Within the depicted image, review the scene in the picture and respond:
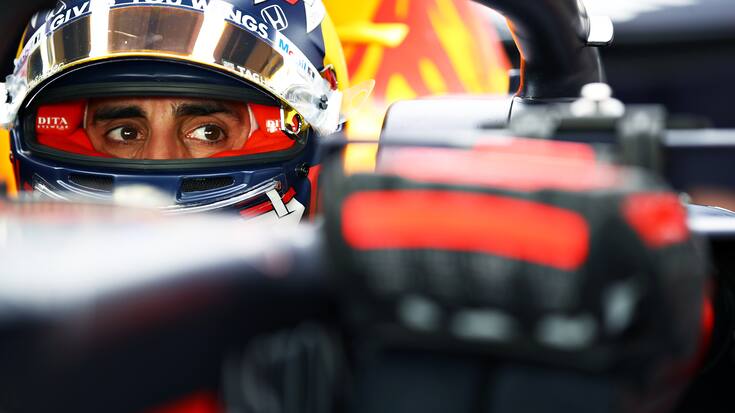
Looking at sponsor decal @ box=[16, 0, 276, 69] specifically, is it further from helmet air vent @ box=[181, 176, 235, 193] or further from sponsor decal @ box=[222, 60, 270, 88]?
helmet air vent @ box=[181, 176, 235, 193]

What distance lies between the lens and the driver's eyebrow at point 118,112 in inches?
57.4

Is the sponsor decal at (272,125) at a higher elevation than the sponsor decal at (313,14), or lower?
lower

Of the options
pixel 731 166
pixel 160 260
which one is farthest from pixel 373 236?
pixel 731 166

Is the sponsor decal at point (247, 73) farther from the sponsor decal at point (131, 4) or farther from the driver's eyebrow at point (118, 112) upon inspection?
the driver's eyebrow at point (118, 112)

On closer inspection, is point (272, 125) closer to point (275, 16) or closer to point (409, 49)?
point (275, 16)

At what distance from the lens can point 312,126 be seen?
149 centimetres

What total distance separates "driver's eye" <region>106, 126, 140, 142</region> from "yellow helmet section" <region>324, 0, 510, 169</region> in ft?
1.76

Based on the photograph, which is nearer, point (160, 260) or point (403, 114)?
point (160, 260)

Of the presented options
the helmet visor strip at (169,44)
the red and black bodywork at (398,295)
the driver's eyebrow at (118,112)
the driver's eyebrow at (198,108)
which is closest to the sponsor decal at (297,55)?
the helmet visor strip at (169,44)

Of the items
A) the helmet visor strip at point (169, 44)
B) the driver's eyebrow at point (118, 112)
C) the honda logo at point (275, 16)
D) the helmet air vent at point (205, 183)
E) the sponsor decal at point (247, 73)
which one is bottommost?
the helmet air vent at point (205, 183)

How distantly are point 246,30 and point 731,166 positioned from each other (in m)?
3.20

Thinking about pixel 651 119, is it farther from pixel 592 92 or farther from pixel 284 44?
pixel 284 44

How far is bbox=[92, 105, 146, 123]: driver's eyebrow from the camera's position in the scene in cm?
146

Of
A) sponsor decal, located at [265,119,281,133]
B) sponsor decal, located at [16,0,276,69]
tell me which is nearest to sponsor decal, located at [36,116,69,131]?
sponsor decal, located at [16,0,276,69]
